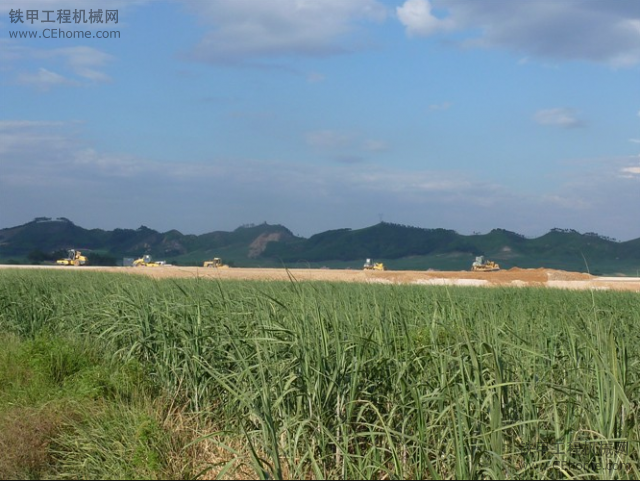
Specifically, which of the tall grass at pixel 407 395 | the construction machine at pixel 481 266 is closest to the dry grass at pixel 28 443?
the tall grass at pixel 407 395

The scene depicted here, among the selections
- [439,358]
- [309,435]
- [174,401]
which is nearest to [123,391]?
[174,401]

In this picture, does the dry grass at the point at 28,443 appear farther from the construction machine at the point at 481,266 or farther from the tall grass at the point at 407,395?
the construction machine at the point at 481,266

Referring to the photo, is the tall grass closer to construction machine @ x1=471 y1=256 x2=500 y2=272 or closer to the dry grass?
the dry grass

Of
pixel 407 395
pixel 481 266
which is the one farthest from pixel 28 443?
pixel 481 266

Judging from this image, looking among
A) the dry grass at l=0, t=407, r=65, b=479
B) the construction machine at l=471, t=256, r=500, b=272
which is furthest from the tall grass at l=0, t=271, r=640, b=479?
the construction machine at l=471, t=256, r=500, b=272

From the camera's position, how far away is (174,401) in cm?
616

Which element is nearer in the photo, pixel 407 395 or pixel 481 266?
pixel 407 395

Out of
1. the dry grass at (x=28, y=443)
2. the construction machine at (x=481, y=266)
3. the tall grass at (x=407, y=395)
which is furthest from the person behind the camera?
the construction machine at (x=481, y=266)

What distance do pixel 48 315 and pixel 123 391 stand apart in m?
5.22

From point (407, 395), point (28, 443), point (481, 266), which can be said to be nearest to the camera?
point (407, 395)

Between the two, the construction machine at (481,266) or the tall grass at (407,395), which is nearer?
the tall grass at (407,395)

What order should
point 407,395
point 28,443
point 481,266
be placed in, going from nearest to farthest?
point 407,395, point 28,443, point 481,266

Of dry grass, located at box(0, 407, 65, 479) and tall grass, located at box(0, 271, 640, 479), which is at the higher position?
tall grass, located at box(0, 271, 640, 479)

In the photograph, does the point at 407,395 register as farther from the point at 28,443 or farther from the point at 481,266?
the point at 481,266
